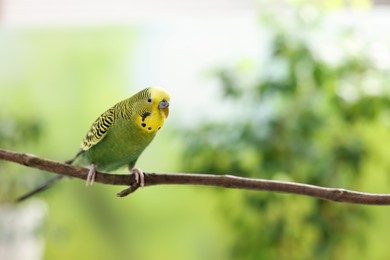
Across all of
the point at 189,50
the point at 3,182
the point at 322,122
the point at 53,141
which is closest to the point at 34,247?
the point at 3,182

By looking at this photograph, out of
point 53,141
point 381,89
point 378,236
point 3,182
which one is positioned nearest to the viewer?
point 381,89

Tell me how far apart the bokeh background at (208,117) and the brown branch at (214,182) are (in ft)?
3.50

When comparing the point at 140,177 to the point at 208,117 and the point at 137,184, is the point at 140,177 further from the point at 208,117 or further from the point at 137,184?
the point at 208,117

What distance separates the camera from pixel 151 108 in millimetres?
527

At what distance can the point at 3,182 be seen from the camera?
1.89 metres

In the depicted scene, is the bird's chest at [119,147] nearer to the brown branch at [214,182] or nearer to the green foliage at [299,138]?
the brown branch at [214,182]

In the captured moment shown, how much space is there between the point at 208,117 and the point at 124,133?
4.56 ft

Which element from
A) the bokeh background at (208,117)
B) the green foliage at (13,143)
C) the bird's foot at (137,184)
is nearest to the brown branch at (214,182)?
the bird's foot at (137,184)

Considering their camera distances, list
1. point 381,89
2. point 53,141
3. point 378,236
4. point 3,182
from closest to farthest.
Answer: point 381,89
point 3,182
point 378,236
point 53,141

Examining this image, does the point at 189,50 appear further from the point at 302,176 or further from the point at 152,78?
the point at 302,176

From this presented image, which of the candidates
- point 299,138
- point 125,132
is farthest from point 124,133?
point 299,138

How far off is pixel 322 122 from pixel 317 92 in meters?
0.09

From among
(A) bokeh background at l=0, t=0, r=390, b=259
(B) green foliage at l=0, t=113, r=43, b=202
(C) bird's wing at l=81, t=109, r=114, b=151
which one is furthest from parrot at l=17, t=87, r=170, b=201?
(B) green foliage at l=0, t=113, r=43, b=202

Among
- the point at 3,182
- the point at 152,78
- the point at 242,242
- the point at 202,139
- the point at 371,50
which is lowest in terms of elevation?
the point at 242,242
